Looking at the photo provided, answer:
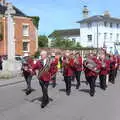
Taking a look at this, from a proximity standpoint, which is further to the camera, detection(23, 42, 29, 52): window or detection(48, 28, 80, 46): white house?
detection(48, 28, 80, 46): white house

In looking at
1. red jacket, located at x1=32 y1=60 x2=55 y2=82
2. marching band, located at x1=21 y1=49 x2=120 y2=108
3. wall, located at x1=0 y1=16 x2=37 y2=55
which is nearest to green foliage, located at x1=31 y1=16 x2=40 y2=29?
wall, located at x1=0 y1=16 x2=37 y2=55

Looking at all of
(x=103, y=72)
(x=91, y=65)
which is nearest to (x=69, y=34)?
(x=103, y=72)

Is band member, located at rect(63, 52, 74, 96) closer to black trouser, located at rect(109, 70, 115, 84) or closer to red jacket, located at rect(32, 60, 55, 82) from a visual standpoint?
red jacket, located at rect(32, 60, 55, 82)

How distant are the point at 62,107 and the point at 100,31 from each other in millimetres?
78630

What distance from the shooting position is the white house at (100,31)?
301 ft

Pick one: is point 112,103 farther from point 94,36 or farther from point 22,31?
point 94,36

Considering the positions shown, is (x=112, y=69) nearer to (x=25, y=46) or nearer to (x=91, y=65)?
(x=91, y=65)

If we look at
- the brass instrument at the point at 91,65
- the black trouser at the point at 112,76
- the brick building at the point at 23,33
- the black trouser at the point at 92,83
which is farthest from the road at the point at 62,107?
the brick building at the point at 23,33

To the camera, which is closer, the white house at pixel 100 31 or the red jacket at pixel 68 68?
the red jacket at pixel 68 68

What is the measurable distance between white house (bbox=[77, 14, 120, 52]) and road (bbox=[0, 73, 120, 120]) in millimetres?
73715

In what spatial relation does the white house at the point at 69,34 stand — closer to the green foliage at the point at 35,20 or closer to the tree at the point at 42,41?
the tree at the point at 42,41

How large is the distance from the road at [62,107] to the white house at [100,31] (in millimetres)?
73715

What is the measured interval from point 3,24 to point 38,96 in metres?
42.7

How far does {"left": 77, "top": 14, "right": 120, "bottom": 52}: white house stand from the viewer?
9169 centimetres
